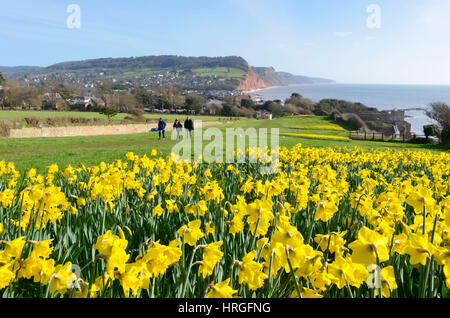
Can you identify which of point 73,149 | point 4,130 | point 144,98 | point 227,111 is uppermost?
point 144,98

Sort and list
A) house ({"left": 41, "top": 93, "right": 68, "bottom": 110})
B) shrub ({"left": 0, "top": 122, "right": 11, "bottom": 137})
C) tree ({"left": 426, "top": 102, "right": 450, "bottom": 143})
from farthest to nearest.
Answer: house ({"left": 41, "top": 93, "right": 68, "bottom": 110}), tree ({"left": 426, "top": 102, "right": 450, "bottom": 143}), shrub ({"left": 0, "top": 122, "right": 11, "bottom": 137})

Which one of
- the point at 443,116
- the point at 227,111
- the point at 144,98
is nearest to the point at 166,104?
the point at 144,98

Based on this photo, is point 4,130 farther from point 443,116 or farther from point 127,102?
point 127,102

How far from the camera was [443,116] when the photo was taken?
30.8 meters

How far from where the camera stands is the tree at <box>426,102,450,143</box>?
2777 cm

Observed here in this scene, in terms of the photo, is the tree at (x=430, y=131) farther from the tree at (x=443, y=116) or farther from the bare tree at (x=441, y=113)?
the bare tree at (x=441, y=113)

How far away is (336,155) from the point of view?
939 cm

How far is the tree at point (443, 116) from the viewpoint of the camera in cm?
2777

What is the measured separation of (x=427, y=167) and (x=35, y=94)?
288 ft

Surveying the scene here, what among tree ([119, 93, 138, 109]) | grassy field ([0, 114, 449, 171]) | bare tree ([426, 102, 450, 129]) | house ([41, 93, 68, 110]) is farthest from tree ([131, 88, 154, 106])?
bare tree ([426, 102, 450, 129])

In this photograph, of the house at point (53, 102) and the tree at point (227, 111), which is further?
the tree at point (227, 111)

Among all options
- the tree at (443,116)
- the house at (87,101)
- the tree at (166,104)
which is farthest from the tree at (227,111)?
the tree at (443,116)

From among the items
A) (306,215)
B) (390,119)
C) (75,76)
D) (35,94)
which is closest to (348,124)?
(390,119)

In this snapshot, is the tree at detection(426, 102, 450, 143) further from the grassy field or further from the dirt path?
the dirt path
